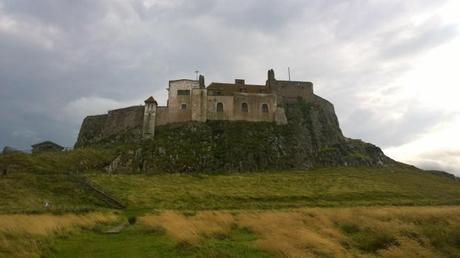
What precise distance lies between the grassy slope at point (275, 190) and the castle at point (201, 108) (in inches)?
743

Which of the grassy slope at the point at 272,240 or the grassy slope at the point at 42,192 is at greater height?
the grassy slope at the point at 42,192

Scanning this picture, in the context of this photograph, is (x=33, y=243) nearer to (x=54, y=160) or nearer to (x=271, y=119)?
(x=54, y=160)

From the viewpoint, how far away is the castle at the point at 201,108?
296 feet

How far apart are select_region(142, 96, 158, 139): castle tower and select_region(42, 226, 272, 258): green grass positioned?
2571 inches

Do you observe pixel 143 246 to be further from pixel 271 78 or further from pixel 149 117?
pixel 271 78

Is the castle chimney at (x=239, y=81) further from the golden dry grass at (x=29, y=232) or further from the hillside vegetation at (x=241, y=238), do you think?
the hillside vegetation at (x=241, y=238)

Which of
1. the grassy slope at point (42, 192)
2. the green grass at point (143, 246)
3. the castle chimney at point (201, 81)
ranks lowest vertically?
the green grass at point (143, 246)

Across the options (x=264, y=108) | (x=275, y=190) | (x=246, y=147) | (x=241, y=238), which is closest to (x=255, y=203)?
(x=275, y=190)

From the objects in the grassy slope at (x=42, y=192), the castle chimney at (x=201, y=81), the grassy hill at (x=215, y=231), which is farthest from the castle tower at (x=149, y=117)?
the grassy hill at (x=215, y=231)

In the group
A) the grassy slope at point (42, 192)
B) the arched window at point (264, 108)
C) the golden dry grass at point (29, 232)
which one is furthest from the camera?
the arched window at point (264, 108)

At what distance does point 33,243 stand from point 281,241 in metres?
9.00

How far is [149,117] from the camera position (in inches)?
3479

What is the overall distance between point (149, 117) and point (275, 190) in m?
38.1

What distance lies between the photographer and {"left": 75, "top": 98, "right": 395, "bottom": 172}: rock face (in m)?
78.3
